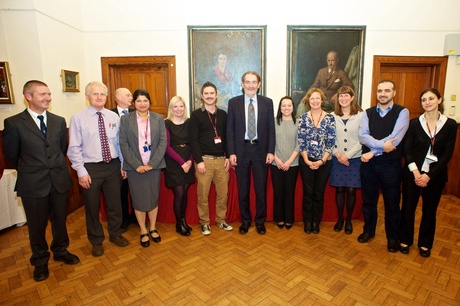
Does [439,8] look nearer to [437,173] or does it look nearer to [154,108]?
[437,173]

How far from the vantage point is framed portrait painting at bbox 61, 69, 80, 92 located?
421 centimetres

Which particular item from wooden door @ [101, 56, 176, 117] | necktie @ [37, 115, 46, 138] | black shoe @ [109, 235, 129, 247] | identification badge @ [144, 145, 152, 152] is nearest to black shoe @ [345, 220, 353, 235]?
identification badge @ [144, 145, 152, 152]

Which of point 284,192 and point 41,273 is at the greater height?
point 284,192

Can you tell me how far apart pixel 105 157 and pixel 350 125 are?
8.50ft

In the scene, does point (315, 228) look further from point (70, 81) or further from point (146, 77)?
point (70, 81)

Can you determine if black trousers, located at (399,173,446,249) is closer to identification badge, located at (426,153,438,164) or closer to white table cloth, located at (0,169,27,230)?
identification badge, located at (426,153,438,164)

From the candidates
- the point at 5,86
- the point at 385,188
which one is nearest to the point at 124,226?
the point at 5,86

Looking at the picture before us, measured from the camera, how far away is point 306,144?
3057 mm

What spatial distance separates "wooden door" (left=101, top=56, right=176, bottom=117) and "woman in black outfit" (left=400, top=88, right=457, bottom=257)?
396 centimetres

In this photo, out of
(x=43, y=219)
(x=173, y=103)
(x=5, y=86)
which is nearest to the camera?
(x=43, y=219)

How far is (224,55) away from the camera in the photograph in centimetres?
504

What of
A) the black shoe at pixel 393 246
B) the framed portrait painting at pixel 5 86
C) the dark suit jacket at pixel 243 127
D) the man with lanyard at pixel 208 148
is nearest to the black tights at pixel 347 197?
the black shoe at pixel 393 246

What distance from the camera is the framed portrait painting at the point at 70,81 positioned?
13.8 feet

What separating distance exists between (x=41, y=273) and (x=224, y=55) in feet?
13.7
